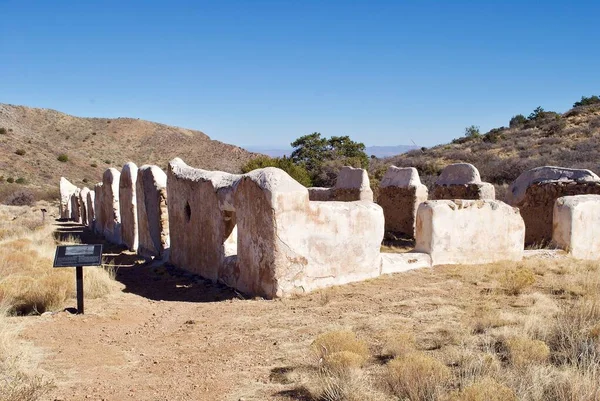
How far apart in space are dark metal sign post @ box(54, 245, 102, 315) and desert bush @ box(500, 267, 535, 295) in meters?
5.28

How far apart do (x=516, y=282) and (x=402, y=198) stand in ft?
22.1

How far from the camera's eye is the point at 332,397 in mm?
3650

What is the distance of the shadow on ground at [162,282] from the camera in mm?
7924

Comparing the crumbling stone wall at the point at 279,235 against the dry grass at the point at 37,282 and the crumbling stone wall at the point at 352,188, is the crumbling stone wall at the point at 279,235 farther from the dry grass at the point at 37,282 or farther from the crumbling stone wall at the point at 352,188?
the crumbling stone wall at the point at 352,188

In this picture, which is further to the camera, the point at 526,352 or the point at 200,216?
the point at 200,216

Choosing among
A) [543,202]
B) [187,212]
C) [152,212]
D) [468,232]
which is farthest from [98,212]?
[543,202]

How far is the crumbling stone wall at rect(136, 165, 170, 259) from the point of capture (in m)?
11.2

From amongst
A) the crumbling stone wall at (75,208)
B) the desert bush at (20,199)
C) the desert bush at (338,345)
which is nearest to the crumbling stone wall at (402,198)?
the desert bush at (338,345)

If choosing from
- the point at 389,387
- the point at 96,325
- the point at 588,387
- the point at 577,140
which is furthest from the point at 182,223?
the point at 577,140

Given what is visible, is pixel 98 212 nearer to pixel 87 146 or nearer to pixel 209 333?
pixel 209 333

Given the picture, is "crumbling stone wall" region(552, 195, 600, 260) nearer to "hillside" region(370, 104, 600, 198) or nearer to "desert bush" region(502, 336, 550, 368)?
"desert bush" region(502, 336, 550, 368)

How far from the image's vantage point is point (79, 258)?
21.5ft

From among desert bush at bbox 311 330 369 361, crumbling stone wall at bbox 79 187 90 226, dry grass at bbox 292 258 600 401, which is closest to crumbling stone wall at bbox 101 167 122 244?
crumbling stone wall at bbox 79 187 90 226

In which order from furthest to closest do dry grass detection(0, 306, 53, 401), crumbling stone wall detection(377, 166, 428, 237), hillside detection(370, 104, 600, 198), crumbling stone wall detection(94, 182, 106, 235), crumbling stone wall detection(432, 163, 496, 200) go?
hillside detection(370, 104, 600, 198) → crumbling stone wall detection(94, 182, 106, 235) → crumbling stone wall detection(377, 166, 428, 237) → crumbling stone wall detection(432, 163, 496, 200) → dry grass detection(0, 306, 53, 401)
